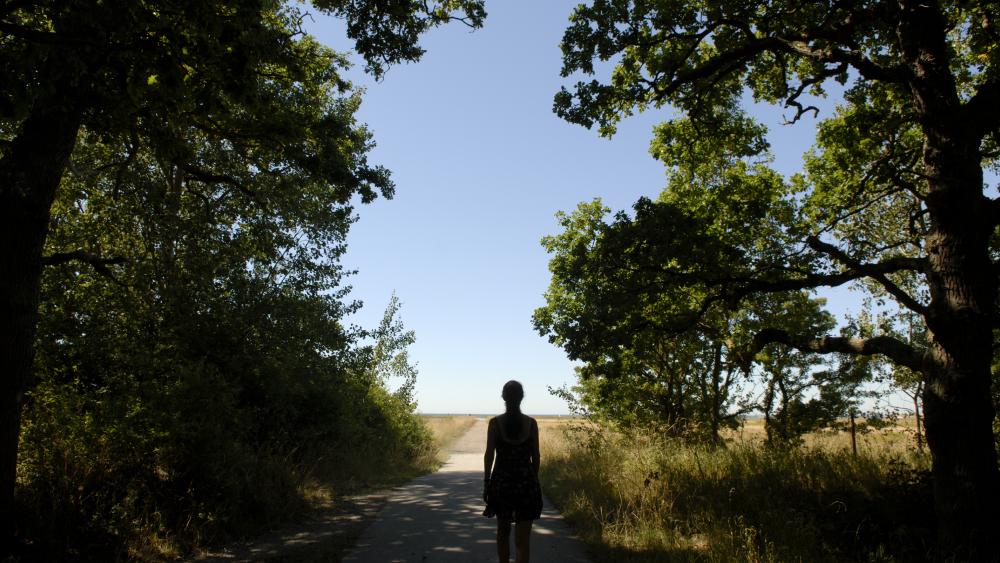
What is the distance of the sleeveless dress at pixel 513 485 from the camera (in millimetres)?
5684

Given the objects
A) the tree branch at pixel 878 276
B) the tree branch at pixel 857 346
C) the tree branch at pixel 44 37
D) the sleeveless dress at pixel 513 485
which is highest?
the tree branch at pixel 44 37

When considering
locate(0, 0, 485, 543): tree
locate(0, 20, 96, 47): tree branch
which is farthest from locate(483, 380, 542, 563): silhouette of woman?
locate(0, 20, 96, 47): tree branch

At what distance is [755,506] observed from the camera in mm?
8312

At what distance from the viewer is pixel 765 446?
11.1m

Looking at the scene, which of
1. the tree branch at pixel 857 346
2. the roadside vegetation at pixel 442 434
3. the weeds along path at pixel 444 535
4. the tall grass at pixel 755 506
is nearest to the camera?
the tall grass at pixel 755 506

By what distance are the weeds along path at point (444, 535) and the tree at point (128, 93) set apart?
14.5 feet

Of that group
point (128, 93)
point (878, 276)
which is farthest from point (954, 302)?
point (128, 93)

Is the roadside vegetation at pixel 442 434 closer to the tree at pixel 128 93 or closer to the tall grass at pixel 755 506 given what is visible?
the tall grass at pixel 755 506

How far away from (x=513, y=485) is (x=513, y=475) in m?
0.10

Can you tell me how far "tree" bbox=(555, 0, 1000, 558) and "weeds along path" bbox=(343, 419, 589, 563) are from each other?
4737 mm

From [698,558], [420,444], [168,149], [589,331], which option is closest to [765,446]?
[589,331]

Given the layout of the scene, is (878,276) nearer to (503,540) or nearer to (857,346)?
(857,346)

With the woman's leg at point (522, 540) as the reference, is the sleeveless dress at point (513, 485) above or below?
above

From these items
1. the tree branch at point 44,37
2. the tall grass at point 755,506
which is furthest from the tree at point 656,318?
the tree branch at point 44,37
